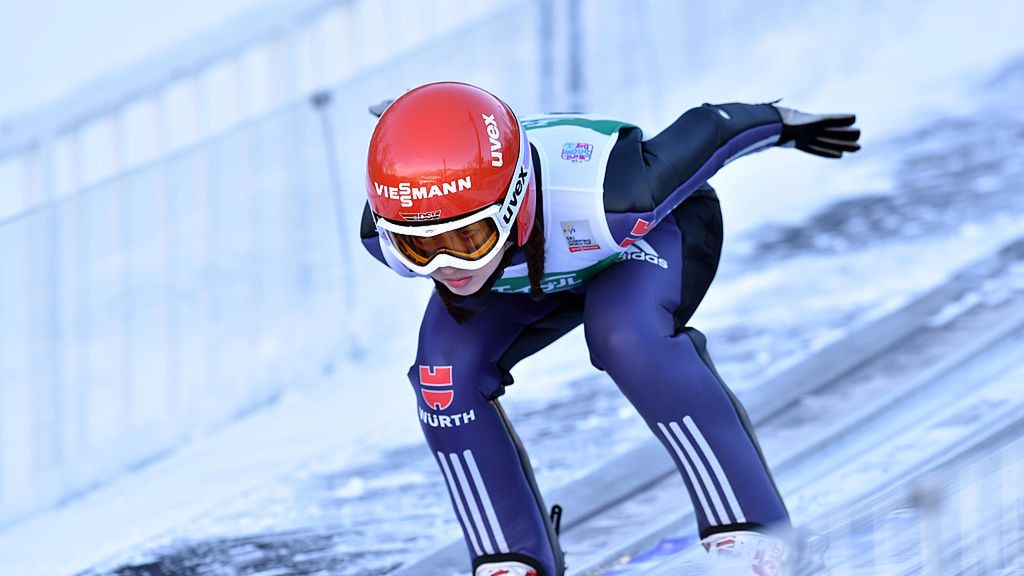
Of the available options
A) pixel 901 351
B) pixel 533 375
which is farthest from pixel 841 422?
pixel 533 375

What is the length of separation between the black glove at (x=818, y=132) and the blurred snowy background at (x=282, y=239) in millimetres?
1495

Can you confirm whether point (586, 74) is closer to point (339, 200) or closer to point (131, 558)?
point (339, 200)

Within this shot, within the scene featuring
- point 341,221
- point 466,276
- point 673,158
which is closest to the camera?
point 466,276

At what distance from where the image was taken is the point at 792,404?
16.5ft

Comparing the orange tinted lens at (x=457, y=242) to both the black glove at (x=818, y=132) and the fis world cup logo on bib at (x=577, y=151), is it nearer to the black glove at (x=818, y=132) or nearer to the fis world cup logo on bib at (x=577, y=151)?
the fis world cup logo on bib at (x=577, y=151)

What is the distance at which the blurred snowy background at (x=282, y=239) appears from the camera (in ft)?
16.2

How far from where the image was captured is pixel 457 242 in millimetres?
2887

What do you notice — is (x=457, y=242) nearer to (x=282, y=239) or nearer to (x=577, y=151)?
(x=577, y=151)

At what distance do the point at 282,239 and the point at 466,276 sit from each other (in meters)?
2.87

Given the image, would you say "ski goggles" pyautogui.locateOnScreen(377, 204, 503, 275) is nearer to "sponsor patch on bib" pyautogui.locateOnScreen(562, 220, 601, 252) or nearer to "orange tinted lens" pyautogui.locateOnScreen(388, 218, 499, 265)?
"orange tinted lens" pyautogui.locateOnScreen(388, 218, 499, 265)

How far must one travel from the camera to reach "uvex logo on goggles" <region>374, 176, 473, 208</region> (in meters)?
2.83

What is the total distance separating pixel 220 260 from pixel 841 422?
2.26m

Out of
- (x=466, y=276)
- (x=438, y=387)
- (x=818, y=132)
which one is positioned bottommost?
(x=438, y=387)

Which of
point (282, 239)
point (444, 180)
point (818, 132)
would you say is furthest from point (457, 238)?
point (282, 239)
